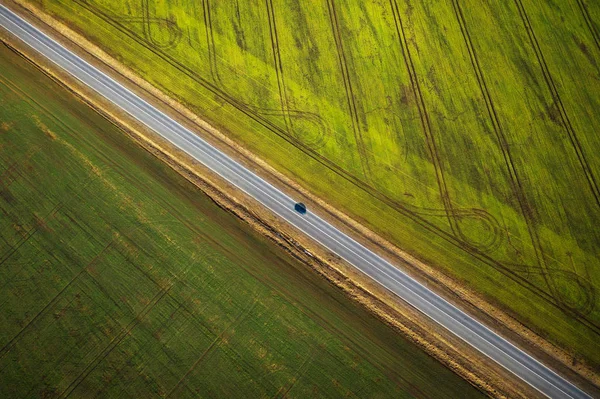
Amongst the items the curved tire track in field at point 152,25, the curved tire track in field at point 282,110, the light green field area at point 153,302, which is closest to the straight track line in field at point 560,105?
the light green field area at point 153,302

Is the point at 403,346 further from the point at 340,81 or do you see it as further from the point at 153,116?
the point at 153,116

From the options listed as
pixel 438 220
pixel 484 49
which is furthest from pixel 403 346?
pixel 484 49

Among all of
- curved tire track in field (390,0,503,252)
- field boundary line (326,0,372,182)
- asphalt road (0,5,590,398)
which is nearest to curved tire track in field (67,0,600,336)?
curved tire track in field (390,0,503,252)

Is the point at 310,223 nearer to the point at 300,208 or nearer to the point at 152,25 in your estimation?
the point at 300,208

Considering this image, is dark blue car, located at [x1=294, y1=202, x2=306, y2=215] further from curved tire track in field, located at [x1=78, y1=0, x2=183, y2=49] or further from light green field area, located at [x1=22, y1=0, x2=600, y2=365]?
curved tire track in field, located at [x1=78, y1=0, x2=183, y2=49]

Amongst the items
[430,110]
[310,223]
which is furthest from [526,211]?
[310,223]

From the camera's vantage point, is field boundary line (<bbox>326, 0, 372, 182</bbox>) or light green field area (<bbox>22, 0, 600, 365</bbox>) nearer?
light green field area (<bbox>22, 0, 600, 365</bbox>)
